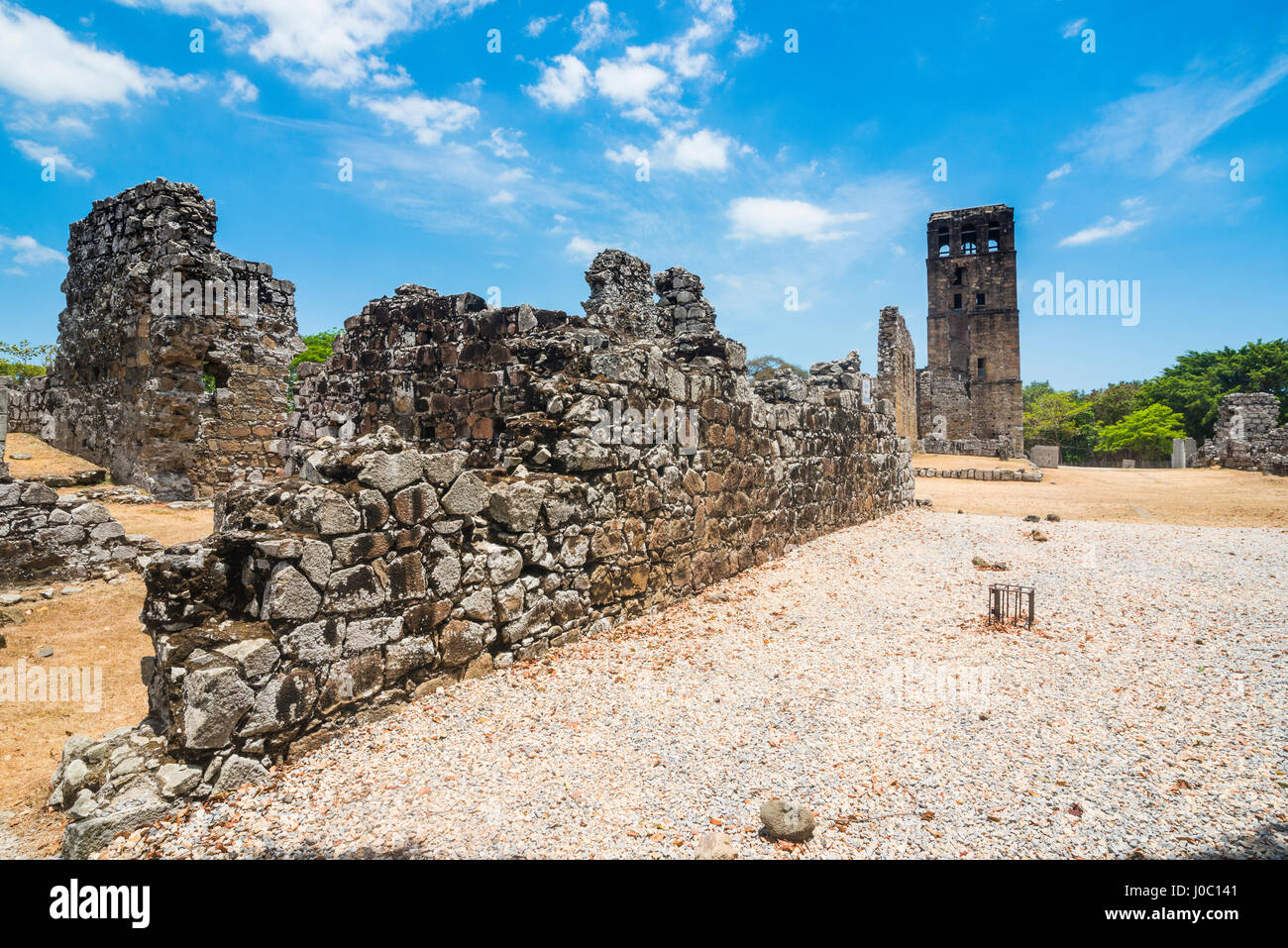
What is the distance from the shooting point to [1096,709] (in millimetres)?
4172

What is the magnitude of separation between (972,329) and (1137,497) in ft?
109

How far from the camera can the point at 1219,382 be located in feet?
158

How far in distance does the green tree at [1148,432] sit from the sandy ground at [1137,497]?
85.4 feet

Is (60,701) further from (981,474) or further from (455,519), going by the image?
(981,474)

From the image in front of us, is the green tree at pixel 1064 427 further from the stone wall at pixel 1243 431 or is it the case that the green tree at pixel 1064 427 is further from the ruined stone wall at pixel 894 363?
the ruined stone wall at pixel 894 363

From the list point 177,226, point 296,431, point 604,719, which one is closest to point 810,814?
point 604,719

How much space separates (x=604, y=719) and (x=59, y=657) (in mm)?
5625

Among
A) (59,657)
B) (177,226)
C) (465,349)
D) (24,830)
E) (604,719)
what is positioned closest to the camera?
(24,830)

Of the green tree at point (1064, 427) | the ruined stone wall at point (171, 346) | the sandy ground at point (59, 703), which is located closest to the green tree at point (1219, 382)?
the green tree at point (1064, 427)

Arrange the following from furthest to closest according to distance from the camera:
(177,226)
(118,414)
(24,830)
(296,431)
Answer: (118,414) < (177,226) < (296,431) < (24,830)

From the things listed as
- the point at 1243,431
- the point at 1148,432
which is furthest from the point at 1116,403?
the point at 1243,431

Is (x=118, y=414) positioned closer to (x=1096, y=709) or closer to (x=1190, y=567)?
(x=1096, y=709)

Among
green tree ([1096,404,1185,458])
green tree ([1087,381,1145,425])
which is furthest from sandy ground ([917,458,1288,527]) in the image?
green tree ([1087,381,1145,425])

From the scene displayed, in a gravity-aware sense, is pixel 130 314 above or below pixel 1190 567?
above
